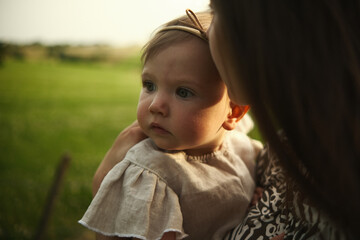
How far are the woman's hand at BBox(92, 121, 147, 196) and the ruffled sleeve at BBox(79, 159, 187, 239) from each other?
22 centimetres

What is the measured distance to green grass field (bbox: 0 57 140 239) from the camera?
4879 millimetres

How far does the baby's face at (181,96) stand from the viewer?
1.42 metres

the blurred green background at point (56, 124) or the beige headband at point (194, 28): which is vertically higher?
the beige headband at point (194, 28)

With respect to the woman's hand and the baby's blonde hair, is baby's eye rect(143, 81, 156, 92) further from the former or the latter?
the woman's hand

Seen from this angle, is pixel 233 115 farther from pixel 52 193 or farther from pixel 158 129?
pixel 52 193

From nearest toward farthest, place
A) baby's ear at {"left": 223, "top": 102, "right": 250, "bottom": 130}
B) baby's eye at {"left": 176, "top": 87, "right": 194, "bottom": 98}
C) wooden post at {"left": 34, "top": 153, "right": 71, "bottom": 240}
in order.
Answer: baby's eye at {"left": 176, "top": 87, "right": 194, "bottom": 98} < baby's ear at {"left": 223, "top": 102, "right": 250, "bottom": 130} < wooden post at {"left": 34, "top": 153, "right": 71, "bottom": 240}

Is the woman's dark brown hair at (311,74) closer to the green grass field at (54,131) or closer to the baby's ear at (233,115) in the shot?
the baby's ear at (233,115)

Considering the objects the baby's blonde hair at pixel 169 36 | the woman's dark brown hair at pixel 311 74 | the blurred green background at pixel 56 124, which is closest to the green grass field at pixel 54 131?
the blurred green background at pixel 56 124

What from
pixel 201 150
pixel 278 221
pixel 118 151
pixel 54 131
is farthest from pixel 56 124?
pixel 278 221

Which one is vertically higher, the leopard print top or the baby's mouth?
the baby's mouth

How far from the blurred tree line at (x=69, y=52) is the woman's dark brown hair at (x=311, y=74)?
9367mm

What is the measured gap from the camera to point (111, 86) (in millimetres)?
17578

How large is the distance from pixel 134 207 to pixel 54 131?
8.46 meters

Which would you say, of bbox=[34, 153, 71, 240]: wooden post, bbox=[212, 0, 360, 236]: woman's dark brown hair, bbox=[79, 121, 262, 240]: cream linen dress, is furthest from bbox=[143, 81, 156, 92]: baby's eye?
bbox=[34, 153, 71, 240]: wooden post
